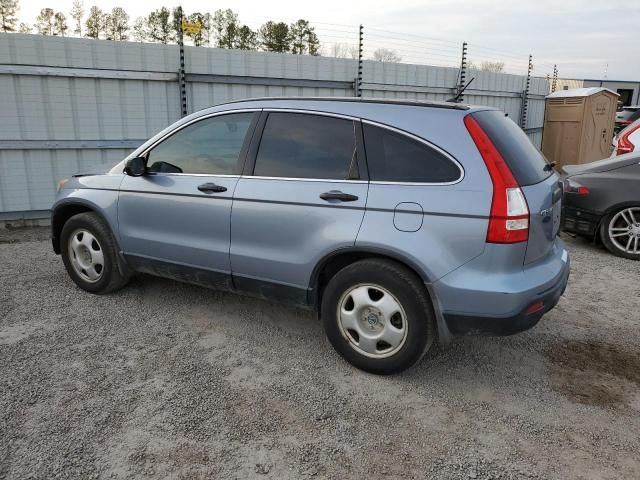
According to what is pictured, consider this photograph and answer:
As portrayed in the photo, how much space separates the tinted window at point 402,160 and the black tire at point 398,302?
538 millimetres

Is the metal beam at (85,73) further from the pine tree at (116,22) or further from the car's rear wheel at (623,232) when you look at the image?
the pine tree at (116,22)

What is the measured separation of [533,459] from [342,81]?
7.50 metres

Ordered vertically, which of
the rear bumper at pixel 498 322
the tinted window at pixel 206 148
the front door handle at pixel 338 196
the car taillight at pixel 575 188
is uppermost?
the tinted window at pixel 206 148

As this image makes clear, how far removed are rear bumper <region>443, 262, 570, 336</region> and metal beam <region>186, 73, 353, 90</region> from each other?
20.3ft

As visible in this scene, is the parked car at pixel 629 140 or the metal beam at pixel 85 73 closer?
the metal beam at pixel 85 73

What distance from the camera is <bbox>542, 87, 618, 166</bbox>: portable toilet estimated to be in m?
12.4

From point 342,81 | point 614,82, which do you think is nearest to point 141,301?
point 342,81

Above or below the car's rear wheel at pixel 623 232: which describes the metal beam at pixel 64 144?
above

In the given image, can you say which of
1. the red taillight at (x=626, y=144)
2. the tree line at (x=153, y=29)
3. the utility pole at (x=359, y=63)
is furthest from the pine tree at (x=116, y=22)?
the red taillight at (x=626, y=144)

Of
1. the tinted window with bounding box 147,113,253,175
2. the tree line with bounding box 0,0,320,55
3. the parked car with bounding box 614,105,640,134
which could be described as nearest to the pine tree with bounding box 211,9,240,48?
the tree line with bounding box 0,0,320,55

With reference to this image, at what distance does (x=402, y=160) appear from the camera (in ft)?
10.6

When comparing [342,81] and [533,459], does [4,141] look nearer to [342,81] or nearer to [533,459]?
[342,81]

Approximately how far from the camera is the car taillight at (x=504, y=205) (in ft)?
9.57

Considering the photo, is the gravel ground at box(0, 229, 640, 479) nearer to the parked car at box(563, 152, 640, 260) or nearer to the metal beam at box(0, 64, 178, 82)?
the parked car at box(563, 152, 640, 260)
